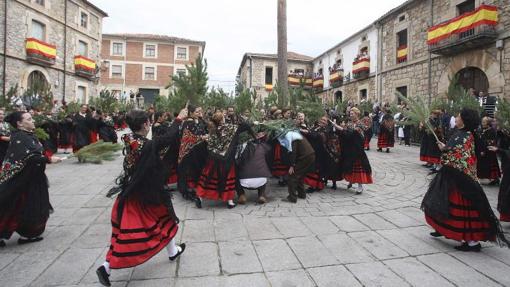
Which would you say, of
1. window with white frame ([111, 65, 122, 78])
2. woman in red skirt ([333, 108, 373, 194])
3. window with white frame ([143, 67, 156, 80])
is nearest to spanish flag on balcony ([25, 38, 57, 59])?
window with white frame ([111, 65, 122, 78])

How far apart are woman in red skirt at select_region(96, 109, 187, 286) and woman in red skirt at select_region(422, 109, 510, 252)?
2811 mm

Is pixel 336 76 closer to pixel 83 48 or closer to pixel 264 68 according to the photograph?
pixel 264 68

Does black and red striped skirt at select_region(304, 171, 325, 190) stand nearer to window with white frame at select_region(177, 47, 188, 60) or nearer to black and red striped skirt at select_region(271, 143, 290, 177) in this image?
black and red striped skirt at select_region(271, 143, 290, 177)

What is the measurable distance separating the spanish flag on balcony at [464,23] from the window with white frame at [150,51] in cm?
3107

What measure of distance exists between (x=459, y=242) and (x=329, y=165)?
2.80 meters

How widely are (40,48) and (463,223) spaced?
22.9 m

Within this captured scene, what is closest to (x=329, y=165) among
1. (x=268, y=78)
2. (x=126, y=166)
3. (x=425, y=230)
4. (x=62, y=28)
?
(x=425, y=230)

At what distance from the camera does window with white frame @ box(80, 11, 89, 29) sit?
953 inches

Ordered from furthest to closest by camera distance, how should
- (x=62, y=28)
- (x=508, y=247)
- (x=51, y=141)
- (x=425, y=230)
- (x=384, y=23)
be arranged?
1. (x=62, y=28)
2. (x=384, y=23)
3. (x=51, y=141)
4. (x=425, y=230)
5. (x=508, y=247)

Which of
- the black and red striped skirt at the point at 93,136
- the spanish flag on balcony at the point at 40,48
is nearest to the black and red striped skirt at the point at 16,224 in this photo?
the black and red striped skirt at the point at 93,136

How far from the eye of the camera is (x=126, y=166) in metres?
3.05

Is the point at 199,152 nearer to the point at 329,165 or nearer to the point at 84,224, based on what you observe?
the point at 84,224

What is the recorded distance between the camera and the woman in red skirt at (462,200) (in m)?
3.30

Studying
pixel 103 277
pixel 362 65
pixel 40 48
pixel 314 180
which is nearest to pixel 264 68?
pixel 362 65
